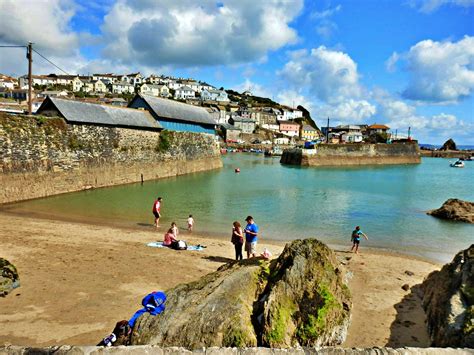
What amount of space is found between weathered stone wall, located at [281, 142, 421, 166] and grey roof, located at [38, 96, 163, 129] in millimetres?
34753

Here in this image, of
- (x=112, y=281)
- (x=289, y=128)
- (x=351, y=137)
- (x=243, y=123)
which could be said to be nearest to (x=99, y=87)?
(x=243, y=123)

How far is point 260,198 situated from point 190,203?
5976mm

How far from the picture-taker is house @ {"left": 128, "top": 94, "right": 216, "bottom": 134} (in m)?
34.6

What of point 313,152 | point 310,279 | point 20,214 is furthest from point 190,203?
point 313,152

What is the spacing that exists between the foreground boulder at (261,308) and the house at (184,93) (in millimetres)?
133586

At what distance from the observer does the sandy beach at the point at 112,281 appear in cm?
671

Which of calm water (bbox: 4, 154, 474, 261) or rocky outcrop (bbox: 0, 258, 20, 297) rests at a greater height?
rocky outcrop (bbox: 0, 258, 20, 297)

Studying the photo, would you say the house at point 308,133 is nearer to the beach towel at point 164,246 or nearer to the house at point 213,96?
the house at point 213,96

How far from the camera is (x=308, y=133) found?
131m

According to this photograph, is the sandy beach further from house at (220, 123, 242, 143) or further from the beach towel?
house at (220, 123, 242, 143)

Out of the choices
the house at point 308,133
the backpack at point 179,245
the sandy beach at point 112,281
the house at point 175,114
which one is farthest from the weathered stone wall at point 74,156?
the house at point 308,133

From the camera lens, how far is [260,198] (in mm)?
26734

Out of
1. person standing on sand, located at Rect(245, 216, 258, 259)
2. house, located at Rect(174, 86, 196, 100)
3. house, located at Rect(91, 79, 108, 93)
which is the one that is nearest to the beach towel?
person standing on sand, located at Rect(245, 216, 258, 259)

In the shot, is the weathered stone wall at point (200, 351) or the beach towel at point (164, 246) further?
the beach towel at point (164, 246)
